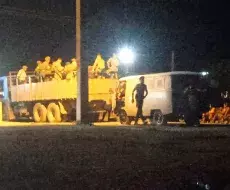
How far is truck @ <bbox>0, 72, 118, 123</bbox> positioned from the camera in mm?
28872

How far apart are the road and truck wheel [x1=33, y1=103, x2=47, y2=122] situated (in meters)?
14.9

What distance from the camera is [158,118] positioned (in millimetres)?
23406

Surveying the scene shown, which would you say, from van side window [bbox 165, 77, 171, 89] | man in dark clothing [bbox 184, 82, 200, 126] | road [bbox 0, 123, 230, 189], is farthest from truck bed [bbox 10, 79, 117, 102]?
road [bbox 0, 123, 230, 189]

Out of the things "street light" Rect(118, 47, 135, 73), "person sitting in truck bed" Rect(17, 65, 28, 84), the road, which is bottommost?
the road

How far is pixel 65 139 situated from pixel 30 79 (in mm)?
17127

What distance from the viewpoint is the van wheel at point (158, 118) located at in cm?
2309

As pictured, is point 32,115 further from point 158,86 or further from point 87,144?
point 87,144

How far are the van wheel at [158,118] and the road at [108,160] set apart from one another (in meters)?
6.85

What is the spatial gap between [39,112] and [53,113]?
1334 mm

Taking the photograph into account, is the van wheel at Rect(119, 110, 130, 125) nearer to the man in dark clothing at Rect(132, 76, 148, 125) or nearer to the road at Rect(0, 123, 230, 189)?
the man in dark clothing at Rect(132, 76, 148, 125)

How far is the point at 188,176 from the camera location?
888 cm

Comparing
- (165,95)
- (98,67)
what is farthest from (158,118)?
(98,67)

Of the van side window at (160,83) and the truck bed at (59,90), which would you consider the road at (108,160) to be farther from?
the truck bed at (59,90)

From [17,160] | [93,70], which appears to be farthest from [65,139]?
[93,70]
